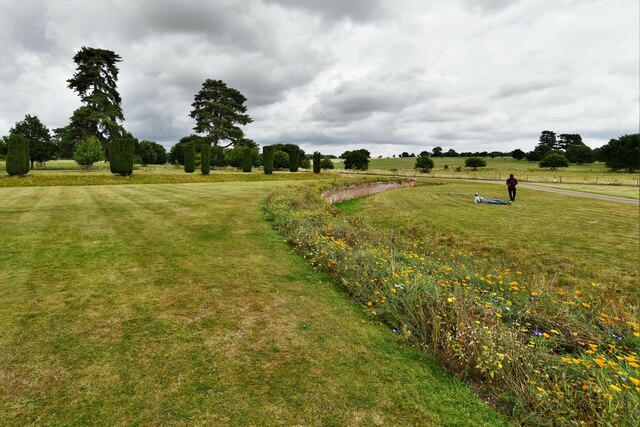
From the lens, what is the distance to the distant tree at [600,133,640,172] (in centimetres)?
6831

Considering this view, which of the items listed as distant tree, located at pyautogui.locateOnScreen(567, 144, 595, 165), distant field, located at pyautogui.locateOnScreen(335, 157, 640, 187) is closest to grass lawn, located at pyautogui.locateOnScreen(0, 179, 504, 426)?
distant field, located at pyautogui.locateOnScreen(335, 157, 640, 187)

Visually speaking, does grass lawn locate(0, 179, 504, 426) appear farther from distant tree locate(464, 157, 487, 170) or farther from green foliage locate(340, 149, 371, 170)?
distant tree locate(464, 157, 487, 170)

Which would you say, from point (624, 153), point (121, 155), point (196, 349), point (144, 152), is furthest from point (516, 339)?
point (144, 152)

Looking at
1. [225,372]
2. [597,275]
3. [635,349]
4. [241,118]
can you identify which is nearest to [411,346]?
[225,372]

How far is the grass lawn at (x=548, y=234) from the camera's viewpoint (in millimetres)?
9102

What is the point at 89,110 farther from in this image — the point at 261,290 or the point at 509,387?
the point at 509,387

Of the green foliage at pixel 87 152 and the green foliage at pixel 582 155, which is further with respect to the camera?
the green foliage at pixel 582 155

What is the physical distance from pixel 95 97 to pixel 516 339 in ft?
202

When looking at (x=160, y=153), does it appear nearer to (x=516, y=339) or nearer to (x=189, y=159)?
(x=189, y=159)

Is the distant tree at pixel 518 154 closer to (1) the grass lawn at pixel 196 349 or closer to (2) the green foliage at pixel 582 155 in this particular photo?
(2) the green foliage at pixel 582 155

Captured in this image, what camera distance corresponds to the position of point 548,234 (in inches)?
515

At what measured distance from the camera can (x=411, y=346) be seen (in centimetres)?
433

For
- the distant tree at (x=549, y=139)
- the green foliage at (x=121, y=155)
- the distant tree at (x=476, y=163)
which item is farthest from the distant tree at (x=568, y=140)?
the green foliage at (x=121, y=155)

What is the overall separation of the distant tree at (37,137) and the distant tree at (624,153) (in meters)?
114
